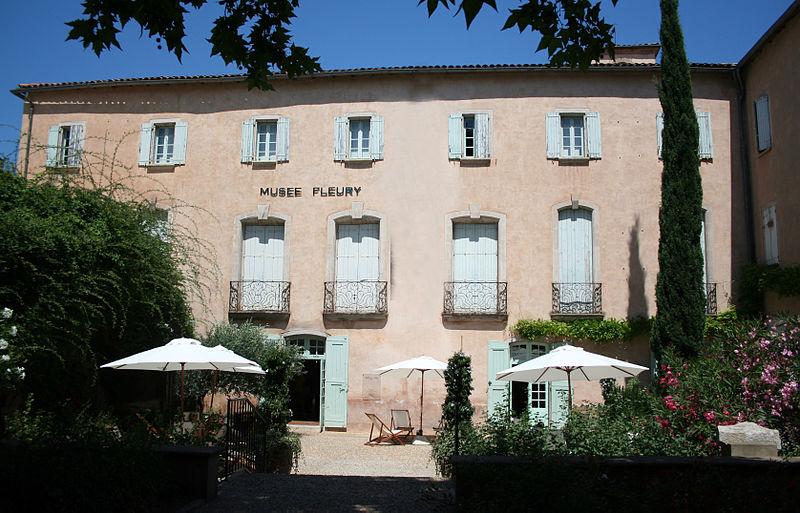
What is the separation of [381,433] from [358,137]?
6.98 meters

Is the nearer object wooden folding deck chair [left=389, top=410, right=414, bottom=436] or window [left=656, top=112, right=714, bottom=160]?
wooden folding deck chair [left=389, top=410, right=414, bottom=436]

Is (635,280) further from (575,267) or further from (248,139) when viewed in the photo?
(248,139)

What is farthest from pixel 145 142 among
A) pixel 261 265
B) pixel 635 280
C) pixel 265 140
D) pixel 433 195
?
pixel 635 280

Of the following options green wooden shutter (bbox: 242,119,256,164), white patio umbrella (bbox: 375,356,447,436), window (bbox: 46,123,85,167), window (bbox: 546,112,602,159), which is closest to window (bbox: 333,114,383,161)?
green wooden shutter (bbox: 242,119,256,164)

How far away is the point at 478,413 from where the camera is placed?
49.9ft

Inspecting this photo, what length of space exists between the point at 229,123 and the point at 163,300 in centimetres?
626

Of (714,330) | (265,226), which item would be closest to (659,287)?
(714,330)

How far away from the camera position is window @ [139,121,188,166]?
16.9 m

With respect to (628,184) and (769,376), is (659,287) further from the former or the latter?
(769,376)

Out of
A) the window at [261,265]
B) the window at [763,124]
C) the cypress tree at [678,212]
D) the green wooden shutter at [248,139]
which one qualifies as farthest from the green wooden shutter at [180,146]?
the window at [763,124]

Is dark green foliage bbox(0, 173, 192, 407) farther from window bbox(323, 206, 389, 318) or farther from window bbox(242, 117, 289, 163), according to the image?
window bbox(242, 117, 289, 163)

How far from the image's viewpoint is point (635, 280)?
1538cm

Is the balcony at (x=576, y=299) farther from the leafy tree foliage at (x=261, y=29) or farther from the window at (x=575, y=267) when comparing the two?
the leafy tree foliage at (x=261, y=29)

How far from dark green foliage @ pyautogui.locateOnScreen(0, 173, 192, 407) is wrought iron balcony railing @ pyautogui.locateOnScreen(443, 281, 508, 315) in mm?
6154
